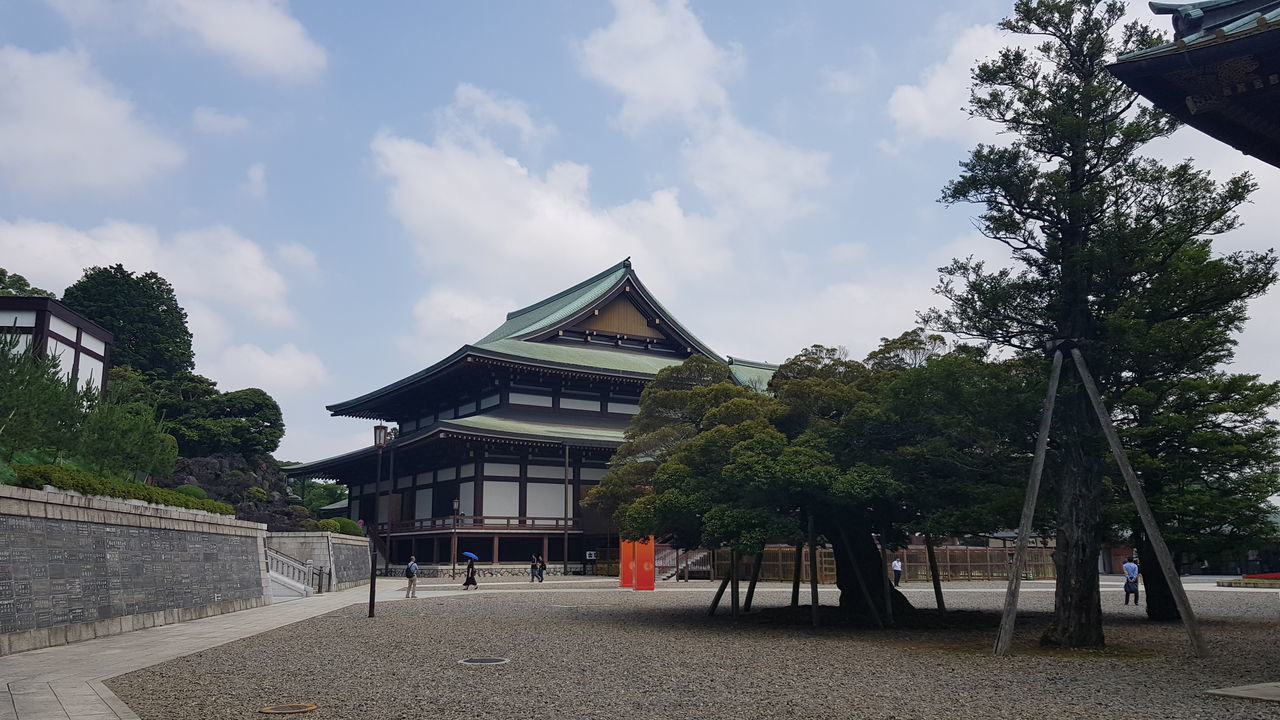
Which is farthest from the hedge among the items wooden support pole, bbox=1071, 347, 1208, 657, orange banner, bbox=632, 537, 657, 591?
wooden support pole, bbox=1071, 347, 1208, 657

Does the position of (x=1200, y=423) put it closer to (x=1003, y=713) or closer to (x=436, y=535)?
(x=1003, y=713)

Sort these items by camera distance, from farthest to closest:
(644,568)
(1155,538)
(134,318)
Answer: (134,318), (644,568), (1155,538)

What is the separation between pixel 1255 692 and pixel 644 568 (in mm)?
24133

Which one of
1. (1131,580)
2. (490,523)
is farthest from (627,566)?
(1131,580)

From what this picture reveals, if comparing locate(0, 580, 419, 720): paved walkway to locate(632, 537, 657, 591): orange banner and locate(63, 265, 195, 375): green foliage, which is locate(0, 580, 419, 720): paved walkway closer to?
locate(632, 537, 657, 591): orange banner

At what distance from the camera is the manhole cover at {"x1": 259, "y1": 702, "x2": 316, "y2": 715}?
29.2 ft

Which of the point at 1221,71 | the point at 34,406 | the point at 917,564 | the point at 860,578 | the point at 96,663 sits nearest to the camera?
the point at 1221,71

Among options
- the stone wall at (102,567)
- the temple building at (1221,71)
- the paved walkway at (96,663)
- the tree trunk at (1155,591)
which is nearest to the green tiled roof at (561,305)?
the stone wall at (102,567)

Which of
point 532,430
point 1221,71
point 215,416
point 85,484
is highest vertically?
point 215,416

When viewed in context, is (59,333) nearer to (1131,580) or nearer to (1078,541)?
(1078,541)

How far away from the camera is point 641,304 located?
51219 mm

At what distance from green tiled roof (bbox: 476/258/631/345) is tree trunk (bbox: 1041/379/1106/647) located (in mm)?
35760

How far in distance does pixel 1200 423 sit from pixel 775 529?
7740mm

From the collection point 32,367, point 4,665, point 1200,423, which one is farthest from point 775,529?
point 32,367
